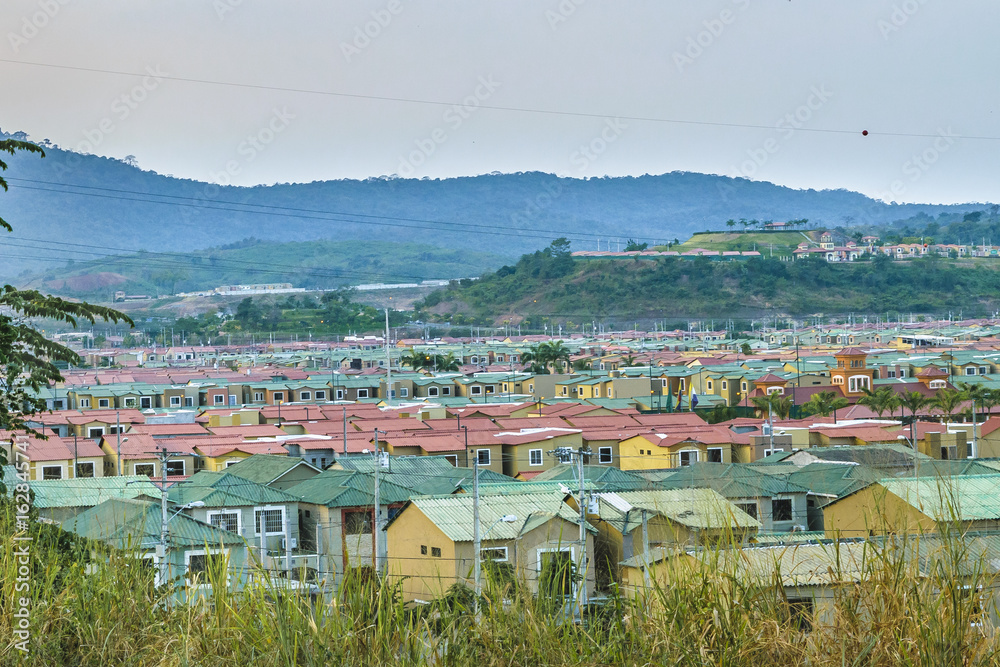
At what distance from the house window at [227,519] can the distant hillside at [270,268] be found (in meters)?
120

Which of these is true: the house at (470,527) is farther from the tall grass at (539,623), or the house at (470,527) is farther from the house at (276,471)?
the tall grass at (539,623)

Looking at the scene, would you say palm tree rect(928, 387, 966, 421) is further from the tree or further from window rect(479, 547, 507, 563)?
the tree

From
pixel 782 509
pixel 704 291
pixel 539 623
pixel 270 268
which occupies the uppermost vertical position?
pixel 270 268

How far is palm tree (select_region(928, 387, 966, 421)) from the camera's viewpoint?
21.8 m

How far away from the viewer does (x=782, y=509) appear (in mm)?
11008

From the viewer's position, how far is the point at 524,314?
75688 mm

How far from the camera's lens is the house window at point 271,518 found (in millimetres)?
11109

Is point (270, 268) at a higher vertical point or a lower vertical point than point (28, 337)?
higher

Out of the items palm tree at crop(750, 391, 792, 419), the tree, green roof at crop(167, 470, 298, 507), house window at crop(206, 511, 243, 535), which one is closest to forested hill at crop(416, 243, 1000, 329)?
palm tree at crop(750, 391, 792, 419)

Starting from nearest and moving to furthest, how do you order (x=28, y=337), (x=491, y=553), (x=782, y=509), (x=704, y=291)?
(x=28, y=337) < (x=491, y=553) < (x=782, y=509) < (x=704, y=291)

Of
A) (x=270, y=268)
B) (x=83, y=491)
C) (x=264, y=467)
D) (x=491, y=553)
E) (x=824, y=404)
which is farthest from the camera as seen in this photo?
(x=270, y=268)

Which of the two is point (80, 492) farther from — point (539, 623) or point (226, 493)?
point (539, 623)

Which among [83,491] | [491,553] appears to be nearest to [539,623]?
[491,553]

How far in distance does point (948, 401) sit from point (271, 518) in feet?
50.0
